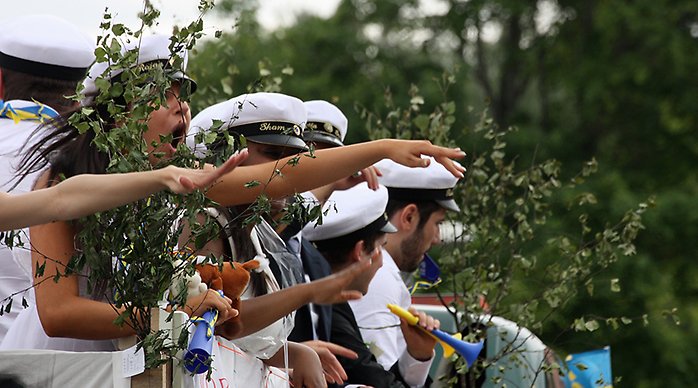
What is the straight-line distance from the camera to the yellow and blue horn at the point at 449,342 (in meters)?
5.78

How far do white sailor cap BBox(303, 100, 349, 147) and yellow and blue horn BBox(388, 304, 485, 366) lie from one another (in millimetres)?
852

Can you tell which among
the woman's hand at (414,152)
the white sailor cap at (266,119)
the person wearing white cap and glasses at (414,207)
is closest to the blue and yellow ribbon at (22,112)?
the white sailor cap at (266,119)

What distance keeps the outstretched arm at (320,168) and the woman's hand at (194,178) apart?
0.80 meters

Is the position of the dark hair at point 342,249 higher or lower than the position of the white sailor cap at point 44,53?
lower

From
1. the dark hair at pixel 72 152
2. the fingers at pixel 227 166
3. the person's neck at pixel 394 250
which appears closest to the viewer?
the fingers at pixel 227 166

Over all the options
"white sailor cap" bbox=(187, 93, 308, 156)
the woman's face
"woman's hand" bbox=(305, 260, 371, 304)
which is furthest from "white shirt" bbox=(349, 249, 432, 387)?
"woman's hand" bbox=(305, 260, 371, 304)

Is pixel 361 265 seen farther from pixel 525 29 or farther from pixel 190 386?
pixel 525 29

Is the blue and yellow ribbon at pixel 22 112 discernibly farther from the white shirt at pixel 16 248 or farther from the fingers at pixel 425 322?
the fingers at pixel 425 322

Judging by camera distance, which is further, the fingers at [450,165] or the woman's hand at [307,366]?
the woman's hand at [307,366]

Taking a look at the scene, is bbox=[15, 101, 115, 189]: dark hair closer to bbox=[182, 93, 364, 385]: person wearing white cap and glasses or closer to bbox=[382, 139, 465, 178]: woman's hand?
bbox=[182, 93, 364, 385]: person wearing white cap and glasses

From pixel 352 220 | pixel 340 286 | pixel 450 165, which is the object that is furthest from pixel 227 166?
pixel 352 220

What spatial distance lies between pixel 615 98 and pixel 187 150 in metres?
18.4

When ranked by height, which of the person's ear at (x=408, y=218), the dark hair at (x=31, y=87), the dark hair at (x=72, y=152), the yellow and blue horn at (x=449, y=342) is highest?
the person's ear at (x=408, y=218)

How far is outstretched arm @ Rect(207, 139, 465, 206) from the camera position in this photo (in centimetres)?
409
